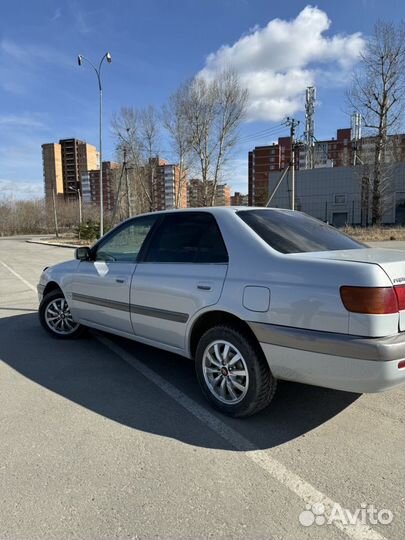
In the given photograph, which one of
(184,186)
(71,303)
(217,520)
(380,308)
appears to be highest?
(184,186)

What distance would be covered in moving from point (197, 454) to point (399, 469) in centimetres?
133

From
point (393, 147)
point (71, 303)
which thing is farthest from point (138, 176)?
point (71, 303)

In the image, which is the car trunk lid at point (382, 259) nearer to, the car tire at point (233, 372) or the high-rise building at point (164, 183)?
the car tire at point (233, 372)

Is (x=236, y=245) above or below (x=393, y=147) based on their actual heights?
below

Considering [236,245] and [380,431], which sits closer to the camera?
[380,431]

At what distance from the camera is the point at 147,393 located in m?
3.89

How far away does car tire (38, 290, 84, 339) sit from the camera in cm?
566

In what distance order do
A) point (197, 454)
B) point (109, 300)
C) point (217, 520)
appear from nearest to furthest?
point (217, 520)
point (197, 454)
point (109, 300)

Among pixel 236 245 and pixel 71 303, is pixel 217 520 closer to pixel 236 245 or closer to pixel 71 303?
pixel 236 245

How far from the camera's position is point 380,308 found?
2.67 m

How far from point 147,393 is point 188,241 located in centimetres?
148

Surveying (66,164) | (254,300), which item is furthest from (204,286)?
→ (66,164)

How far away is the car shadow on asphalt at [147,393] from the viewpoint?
3.22 metres

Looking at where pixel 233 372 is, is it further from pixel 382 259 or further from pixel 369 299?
pixel 382 259
